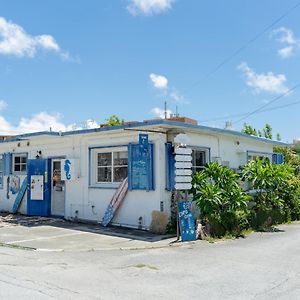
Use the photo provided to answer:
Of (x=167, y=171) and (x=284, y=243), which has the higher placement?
(x=167, y=171)

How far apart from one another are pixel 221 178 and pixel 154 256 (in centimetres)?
449

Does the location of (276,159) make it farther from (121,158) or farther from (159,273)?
(159,273)

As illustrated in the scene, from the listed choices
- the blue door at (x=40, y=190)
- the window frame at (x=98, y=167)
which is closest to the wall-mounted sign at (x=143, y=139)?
the window frame at (x=98, y=167)

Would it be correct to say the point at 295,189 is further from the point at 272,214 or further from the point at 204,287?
the point at 204,287

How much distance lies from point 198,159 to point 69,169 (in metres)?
4.70

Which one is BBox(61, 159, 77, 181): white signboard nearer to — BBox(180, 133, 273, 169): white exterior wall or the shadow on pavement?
the shadow on pavement

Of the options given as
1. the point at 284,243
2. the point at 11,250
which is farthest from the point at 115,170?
the point at 284,243

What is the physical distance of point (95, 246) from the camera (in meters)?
10.5

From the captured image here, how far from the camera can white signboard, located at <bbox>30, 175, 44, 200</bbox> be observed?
655 inches

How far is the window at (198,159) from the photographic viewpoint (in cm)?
1432

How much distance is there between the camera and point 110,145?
46.6ft

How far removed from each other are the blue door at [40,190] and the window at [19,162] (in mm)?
1369

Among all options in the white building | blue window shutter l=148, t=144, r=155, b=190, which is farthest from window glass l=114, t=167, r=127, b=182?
blue window shutter l=148, t=144, r=155, b=190

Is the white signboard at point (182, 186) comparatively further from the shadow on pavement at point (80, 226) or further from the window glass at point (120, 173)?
the window glass at point (120, 173)
